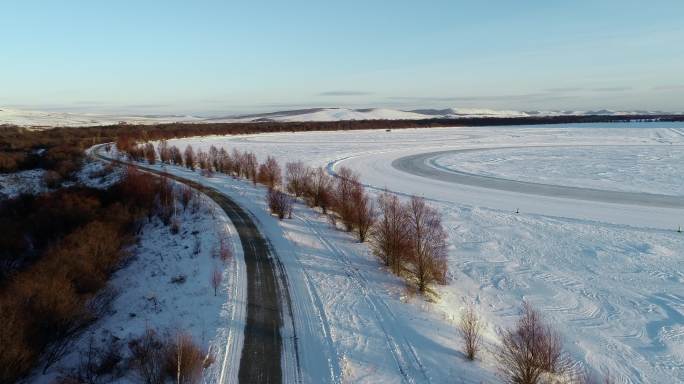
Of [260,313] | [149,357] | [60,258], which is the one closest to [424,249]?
[260,313]

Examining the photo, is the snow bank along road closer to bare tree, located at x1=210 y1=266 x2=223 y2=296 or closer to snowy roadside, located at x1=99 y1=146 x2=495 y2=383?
snowy roadside, located at x1=99 y1=146 x2=495 y2=383

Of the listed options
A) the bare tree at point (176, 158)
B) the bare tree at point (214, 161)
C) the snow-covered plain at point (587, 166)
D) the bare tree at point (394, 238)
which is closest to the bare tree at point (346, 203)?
the bare tree at point (394, 238)

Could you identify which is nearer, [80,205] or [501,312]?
[501,312]

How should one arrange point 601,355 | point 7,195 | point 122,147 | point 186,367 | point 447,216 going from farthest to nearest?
point 122,147, point 7,195, point 447,216, point 601,355, point 186,367

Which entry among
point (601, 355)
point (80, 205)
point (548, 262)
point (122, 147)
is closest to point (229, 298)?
point (601, 355)

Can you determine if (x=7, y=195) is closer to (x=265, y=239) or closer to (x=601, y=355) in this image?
(x=265, y=239)

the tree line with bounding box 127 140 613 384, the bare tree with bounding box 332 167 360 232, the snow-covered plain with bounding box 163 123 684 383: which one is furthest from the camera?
the bare tree with bounding box 332 167 360 232

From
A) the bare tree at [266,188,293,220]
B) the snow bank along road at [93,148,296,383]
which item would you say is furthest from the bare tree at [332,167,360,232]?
the snow bank along road at [93,148,296,383]
